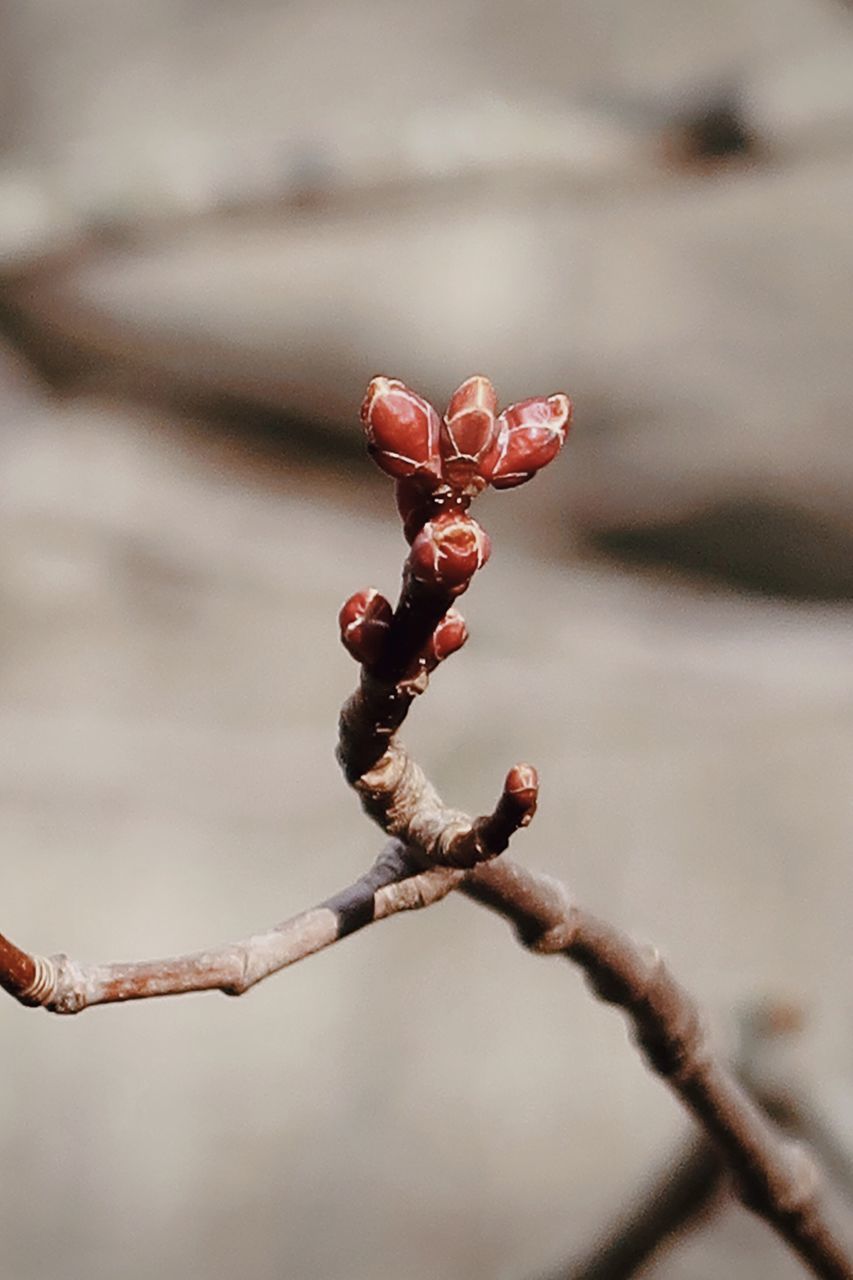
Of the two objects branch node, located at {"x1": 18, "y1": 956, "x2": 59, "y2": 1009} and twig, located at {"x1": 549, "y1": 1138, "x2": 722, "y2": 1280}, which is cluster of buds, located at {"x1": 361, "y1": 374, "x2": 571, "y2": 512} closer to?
branch node, located at {"x1": 18, "y1": 956, "x2": 59, "y2": 1009}

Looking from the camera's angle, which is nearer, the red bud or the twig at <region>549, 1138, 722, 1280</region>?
the red bud

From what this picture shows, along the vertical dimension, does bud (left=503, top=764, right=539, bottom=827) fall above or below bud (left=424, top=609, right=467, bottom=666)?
below

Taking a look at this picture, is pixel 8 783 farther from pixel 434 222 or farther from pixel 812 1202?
pixel 812 1202

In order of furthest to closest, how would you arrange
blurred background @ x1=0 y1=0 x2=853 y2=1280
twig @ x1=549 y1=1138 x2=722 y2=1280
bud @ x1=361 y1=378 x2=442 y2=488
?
blurred background @ x1=0 y1=0 x2=853 y2=1280 → twig @ x1=549 y1=1138 x2=722 y2=1280 → bud @ x1=361 y1=378 x2=442 y2=488

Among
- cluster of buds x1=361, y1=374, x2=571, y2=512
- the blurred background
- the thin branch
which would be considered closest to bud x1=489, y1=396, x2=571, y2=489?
cluster of buds x1=361, y1=374, x2=571, y2=512

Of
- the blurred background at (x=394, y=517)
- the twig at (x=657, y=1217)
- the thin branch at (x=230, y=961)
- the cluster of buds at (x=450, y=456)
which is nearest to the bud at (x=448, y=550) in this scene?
the cluster of buds at (x=450, y=456)

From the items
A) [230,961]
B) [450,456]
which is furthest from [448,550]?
[230,961]

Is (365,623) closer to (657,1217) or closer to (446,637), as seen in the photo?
(446,637)
